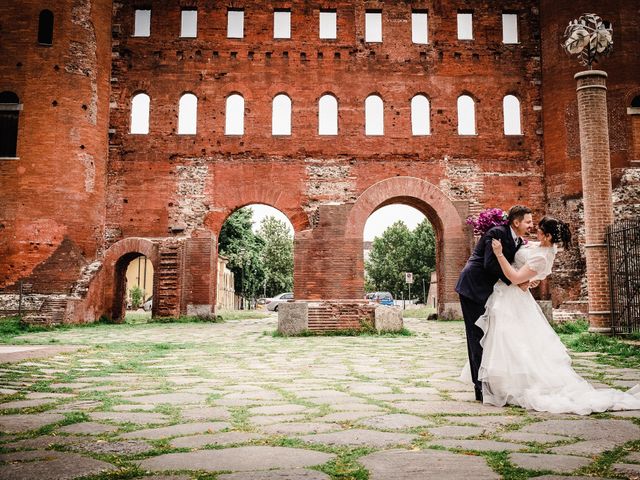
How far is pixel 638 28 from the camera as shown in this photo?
19219 mm

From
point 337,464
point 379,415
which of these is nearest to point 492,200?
point 379,415

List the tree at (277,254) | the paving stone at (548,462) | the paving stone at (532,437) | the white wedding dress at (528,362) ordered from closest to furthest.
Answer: the paving stone at (548,462) < the paving stone at (532,437) < the white wedding dress at (528,362) < the tree at (277,254)

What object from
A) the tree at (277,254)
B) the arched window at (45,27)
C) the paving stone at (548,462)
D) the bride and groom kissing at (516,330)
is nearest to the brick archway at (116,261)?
the arched window at (45,27)

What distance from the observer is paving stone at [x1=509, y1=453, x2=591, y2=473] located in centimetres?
273

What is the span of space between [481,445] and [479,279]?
91.9 inches

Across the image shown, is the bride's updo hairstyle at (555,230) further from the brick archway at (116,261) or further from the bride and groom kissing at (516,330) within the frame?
the brick archway at (116,261)

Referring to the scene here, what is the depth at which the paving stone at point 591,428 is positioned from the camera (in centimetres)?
342

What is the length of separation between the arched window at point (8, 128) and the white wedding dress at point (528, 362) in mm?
18019

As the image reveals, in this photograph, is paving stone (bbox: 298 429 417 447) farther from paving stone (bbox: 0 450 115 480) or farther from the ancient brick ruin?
the ancient brick ruin

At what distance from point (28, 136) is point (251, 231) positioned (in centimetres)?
2578

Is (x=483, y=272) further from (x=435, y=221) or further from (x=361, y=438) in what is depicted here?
(x=435, y=221)

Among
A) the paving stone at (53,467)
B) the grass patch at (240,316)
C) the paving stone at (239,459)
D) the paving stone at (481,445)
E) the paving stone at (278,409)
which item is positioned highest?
the paving stone at (53,467)

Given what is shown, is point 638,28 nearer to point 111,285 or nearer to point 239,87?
point 239,87

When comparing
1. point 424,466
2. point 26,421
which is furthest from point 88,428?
point 424,466
